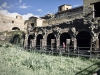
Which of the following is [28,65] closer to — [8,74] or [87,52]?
[8,74]

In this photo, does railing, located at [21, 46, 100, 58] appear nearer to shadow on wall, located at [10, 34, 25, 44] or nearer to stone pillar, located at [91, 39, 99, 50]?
stone pillar, located at [91, 39, 99, 50]

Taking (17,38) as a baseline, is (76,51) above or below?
below

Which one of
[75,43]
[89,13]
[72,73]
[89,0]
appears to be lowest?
[72,73]

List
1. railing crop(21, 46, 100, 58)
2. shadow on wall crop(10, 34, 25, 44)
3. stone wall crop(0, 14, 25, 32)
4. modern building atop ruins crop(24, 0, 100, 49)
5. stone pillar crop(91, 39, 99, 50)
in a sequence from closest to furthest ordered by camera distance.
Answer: railing crop(21, 46, 100, 58), stone pillar crop(91, 39, 99, 50), modern building atop ruins crop(24, 0, 100, 49), shadow on wall crop(10, 34, 25, 44), stone wall crop(0, 14, 25, 32)

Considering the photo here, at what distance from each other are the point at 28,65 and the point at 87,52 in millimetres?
7089

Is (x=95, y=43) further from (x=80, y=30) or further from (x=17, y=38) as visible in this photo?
(x=17, y=38)

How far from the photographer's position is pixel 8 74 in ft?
22.0

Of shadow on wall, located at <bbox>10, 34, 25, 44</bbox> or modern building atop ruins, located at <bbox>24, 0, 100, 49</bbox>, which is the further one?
shadow on wall, located at <bbox>10, 34, 25, 44</bbox>

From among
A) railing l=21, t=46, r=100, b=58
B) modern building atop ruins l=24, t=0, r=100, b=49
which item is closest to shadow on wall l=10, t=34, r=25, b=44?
modern building atop ruins l=24, t=0, r=100, b=49

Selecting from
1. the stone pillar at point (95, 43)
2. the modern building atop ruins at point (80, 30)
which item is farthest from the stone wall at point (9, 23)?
the stone pillar at point (95, 43)

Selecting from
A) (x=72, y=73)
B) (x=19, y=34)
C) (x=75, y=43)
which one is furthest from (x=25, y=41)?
(x=72, y=73)

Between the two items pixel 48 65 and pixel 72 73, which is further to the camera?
pixel 48 65

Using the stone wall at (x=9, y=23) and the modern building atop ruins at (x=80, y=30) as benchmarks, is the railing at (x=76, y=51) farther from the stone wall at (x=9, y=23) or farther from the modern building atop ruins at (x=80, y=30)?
the stone wall at (x=9, y=23)

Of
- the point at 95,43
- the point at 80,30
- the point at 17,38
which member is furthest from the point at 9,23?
the point at 95,43
